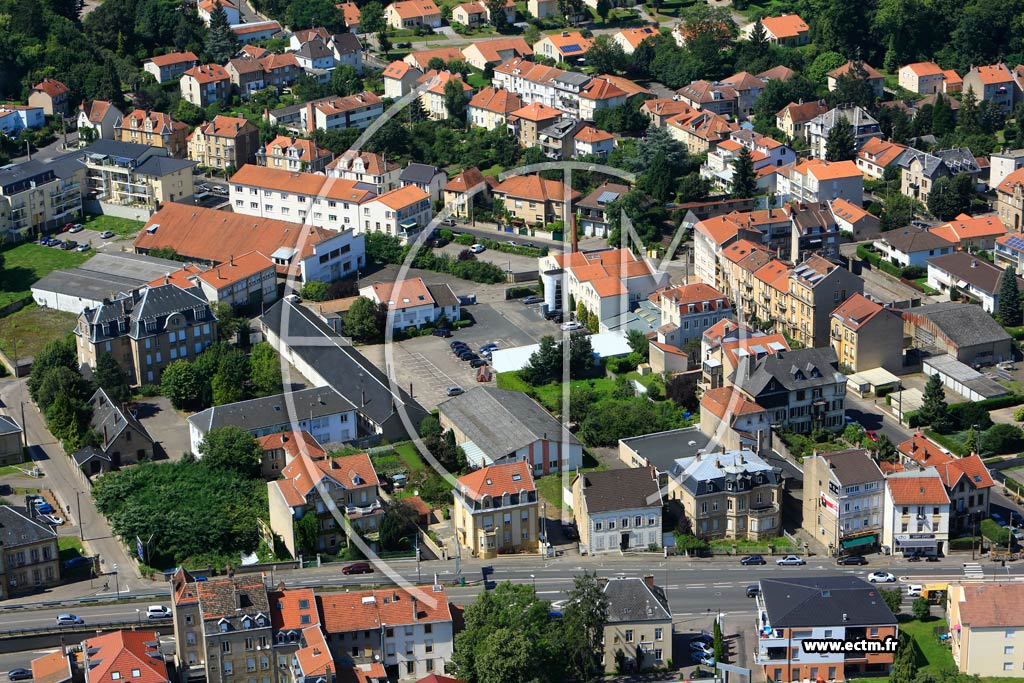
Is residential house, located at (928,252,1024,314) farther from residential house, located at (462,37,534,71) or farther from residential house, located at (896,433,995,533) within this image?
residential house, located at (462,37,534,71)

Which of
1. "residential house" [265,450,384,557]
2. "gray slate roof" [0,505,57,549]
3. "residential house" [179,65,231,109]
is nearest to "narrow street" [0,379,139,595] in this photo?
"gray slate roof" [0,505,57,549]

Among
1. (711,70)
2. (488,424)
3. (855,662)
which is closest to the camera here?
(855,662)

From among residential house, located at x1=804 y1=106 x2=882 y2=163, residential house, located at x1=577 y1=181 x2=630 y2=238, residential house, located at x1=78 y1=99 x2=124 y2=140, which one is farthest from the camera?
residential house, located at x1=78 y1=99 x2=124 y2=140

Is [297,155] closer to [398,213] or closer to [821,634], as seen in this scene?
[398,213]

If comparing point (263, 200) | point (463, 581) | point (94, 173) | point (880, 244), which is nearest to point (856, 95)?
point (880, 244)

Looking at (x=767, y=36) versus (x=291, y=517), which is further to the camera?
(x=767, y=36)

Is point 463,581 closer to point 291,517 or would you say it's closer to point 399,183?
point 291,517

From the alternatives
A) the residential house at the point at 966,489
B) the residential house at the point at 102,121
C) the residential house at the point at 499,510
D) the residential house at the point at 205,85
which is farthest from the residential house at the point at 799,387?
the residential house at the point at 205,85
